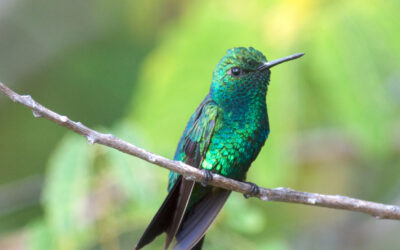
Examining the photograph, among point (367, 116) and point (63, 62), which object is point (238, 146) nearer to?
point (367, 116)

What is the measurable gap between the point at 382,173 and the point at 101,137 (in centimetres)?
433

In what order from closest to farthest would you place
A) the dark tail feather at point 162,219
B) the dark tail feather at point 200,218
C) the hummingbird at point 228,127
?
1. the dark tail feather at point 162,219
2. the dark tail feather at point 200,218
3. the hummingbird at point 228,127

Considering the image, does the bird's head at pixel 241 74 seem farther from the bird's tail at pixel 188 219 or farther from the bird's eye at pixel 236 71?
the bird's tail at pixel 188 219

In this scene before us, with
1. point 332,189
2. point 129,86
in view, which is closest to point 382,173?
point 332,189

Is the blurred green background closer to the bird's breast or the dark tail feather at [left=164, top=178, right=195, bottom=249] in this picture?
the bird's breast

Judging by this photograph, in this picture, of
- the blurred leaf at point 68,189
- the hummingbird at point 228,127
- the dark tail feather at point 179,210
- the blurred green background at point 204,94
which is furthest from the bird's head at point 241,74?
the blurred leaf at point 68,189

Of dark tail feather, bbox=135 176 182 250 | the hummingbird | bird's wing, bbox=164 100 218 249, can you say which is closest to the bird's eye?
the hummingbird

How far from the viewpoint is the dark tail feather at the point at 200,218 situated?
2775 millimetres

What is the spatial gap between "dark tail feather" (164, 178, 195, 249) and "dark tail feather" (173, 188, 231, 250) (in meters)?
0.09

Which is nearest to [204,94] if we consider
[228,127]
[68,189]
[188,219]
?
[228,127]

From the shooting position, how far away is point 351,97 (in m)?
3.29

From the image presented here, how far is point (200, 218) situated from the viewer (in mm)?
2924

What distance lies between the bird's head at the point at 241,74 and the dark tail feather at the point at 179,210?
0.48 metres

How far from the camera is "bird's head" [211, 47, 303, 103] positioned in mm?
2871
